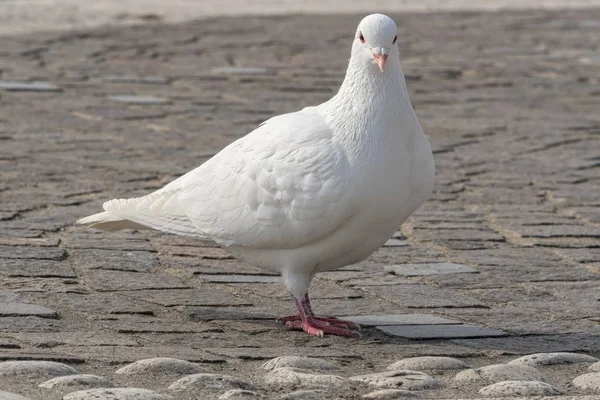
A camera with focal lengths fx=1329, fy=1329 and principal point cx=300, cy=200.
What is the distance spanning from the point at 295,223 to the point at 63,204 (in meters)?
2.43

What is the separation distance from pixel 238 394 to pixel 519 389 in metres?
0.84

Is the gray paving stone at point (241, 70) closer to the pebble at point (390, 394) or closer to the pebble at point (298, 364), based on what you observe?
the pebble at point (298, 364)

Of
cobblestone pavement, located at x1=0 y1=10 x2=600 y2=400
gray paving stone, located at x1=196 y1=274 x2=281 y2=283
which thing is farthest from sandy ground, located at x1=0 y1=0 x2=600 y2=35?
gray paving stone, located at x1=196 y1=274 x2=281 y2=283

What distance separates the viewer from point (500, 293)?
5.50m

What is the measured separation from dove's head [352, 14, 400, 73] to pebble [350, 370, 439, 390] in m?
1.14

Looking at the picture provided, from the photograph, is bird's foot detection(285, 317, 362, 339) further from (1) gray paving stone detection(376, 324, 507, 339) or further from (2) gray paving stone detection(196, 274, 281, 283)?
(2) gray paving stone detection(196, 274, 281, 283)

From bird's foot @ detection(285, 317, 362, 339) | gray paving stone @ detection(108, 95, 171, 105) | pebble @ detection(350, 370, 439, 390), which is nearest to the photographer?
pebble @ detection(350, 370, 439, 390)

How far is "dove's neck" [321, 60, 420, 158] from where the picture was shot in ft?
15.5

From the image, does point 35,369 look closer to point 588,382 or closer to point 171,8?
point 588,382

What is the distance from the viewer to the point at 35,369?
394 cm

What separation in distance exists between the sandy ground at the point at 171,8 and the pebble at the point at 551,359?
10057 millimetres

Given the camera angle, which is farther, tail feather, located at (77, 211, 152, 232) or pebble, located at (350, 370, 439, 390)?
tail feather, located at (77, 211, 152, 232)

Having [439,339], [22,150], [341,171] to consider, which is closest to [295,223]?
[341,171]

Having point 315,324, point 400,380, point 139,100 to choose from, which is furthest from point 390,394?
point 139,100
